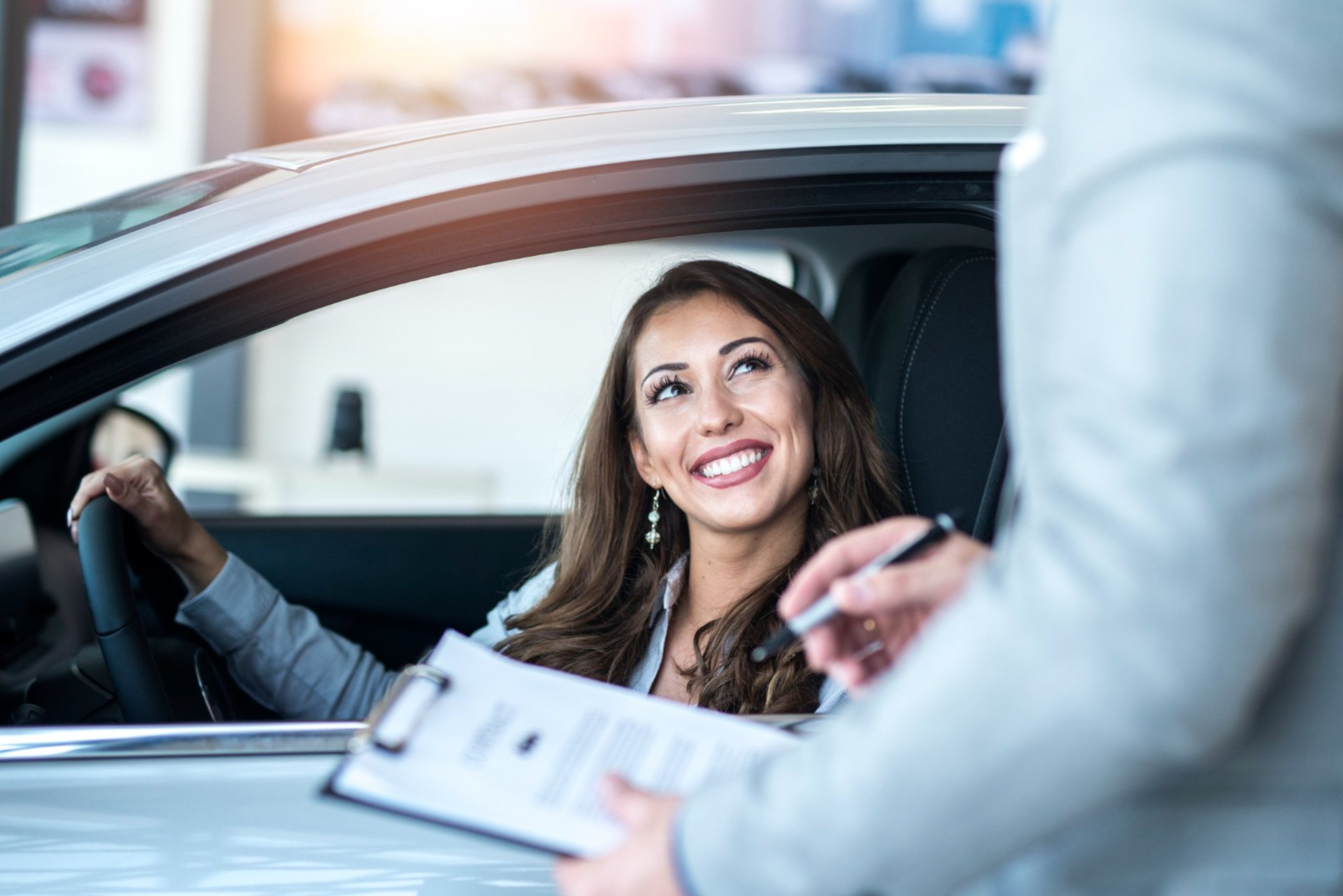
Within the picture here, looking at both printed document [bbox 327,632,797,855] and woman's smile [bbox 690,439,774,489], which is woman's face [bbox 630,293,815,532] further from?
printed document [bbox 327,632,797,855]

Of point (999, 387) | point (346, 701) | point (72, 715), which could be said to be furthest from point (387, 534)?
point (999, 387)

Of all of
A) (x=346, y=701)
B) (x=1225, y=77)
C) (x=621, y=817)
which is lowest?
(x=346, y=701)

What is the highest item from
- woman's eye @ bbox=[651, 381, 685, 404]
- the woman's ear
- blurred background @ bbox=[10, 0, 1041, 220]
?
blurred background @ bbox=[10, 0, 1041, 220]

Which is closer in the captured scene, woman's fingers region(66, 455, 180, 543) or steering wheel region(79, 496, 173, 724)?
steering wheel region(79, 496, 173, 724)

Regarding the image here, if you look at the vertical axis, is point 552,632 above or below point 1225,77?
below

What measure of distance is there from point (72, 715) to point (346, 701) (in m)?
0.52

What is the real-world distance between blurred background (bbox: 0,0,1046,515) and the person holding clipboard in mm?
5170

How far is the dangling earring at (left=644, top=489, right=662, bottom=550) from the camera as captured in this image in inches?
82.4

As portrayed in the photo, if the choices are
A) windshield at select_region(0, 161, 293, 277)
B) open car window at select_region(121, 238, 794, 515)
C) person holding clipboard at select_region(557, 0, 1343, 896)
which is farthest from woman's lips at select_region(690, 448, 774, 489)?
open car window at select_region(121, 238, 794, 515)

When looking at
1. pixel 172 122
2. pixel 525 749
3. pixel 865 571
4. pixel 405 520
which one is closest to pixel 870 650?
pixel 865 571

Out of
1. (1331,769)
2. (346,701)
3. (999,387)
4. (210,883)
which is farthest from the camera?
(346,701)

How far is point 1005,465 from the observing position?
1.67 metres

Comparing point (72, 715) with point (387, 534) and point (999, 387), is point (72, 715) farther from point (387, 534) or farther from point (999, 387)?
point (999, 387)

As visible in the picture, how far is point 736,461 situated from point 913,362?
30 centimetres
